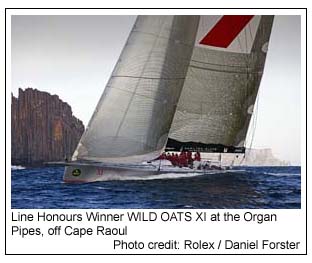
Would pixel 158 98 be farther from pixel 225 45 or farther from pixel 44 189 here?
pixel 44 189

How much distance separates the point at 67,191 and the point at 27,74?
754mm

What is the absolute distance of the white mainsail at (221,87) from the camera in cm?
481

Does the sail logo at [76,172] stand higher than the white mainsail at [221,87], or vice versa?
the white mainsail at [221,87]

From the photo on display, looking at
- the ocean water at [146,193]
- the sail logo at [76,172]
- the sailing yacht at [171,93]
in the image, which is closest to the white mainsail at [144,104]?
the sailing yacht at [171,93]

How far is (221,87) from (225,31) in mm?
381

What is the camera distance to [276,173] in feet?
15.0

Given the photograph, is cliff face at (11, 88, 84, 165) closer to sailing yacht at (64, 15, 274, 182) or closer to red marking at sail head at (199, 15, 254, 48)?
sailing yacht at (64, 15, 274, 182)

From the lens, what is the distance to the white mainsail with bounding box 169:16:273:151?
4812mm

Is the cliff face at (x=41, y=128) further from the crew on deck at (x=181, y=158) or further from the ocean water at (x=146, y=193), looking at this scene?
the crew on deck at (x=181, y=158)

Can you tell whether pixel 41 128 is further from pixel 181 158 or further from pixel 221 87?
pixel 221 87

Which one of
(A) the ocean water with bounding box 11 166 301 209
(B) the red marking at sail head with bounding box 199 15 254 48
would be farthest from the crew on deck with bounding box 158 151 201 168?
(B) the red marking at sail head with bounding box 199 15 254 48

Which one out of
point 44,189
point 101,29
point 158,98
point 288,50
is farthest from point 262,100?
point 44,189

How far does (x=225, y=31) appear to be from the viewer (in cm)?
478

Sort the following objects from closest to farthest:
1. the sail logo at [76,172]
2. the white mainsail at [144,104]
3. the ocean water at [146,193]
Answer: the ocean water at [146,193] → the sail logo at [76,172] → the white mainsail at [144,104]
